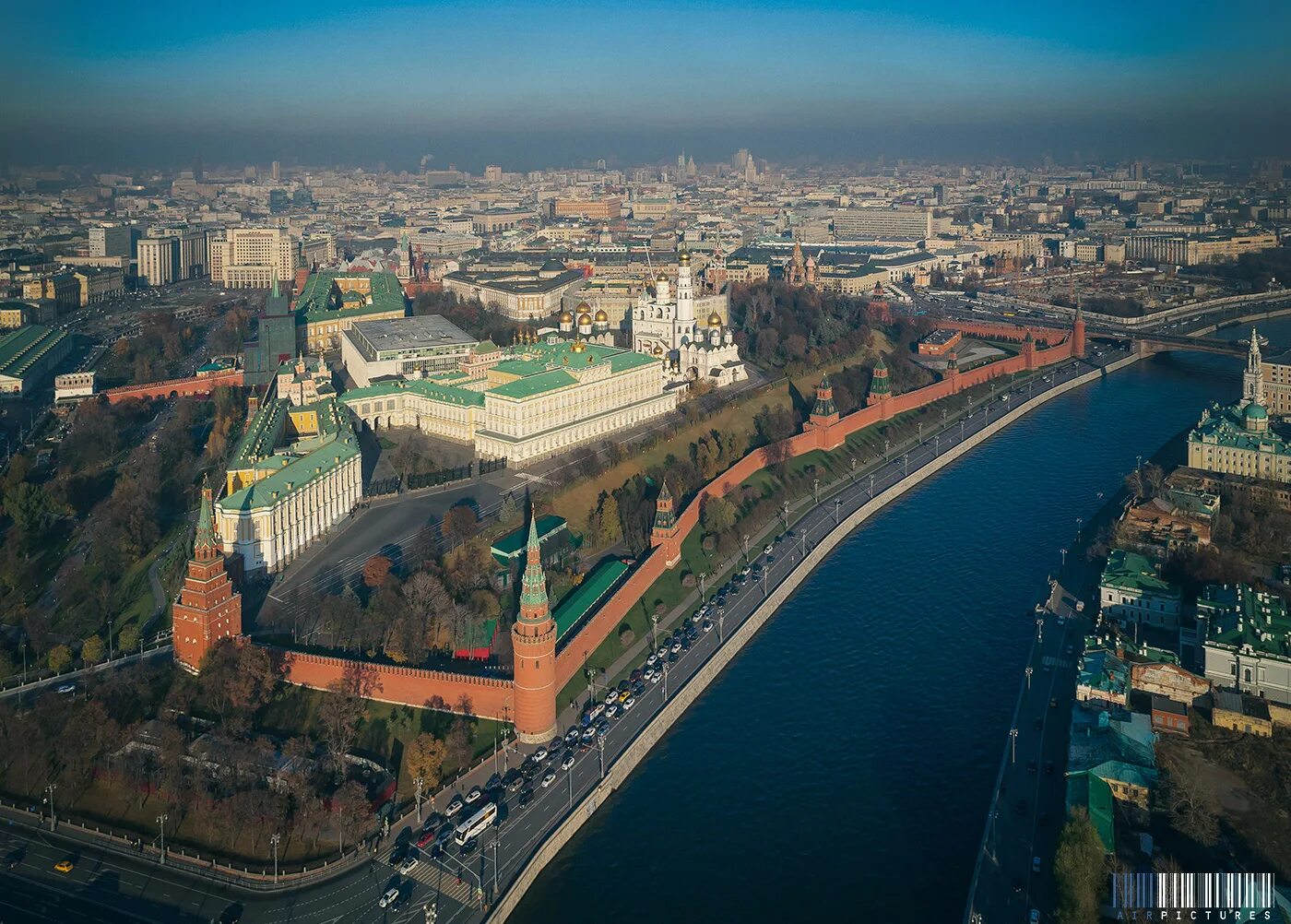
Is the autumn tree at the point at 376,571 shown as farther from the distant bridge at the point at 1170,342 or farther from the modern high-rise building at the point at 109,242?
the modern high-rise building at the point at 109,242

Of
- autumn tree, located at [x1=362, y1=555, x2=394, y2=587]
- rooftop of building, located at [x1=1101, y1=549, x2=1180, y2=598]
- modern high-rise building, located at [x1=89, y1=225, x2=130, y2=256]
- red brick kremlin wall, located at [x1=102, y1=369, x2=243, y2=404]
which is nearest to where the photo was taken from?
autumn tree, located at [x1=362, y1=555, x2=394, y2=587]

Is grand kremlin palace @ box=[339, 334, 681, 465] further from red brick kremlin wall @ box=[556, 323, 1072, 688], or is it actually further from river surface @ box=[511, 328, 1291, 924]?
river surface @ box=[511, 328, 1291, 924]

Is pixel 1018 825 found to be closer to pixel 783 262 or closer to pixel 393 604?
pixel 393 604

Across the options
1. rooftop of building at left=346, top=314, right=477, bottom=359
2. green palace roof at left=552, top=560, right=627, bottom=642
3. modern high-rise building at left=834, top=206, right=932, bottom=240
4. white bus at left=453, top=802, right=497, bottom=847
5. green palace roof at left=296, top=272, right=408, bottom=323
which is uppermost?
modern high-rise building at left=834, top=206, right=932, bottom=240

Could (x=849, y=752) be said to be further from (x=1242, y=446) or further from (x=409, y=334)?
(x=409, y=334)

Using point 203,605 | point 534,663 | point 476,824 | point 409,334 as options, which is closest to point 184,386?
point 409,334

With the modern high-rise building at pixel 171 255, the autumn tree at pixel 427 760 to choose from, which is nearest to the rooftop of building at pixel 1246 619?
the autumn tree at pixel 427 760

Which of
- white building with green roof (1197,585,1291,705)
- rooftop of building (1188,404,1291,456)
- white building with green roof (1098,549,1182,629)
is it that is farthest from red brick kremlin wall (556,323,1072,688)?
white building with green roof (1197,585,1291,705)
